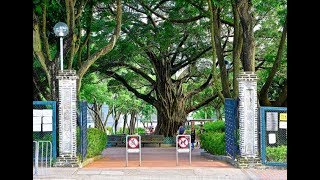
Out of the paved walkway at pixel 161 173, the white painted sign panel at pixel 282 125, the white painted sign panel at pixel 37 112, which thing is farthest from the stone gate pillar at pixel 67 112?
the white painted sign panel at pixel 282 125

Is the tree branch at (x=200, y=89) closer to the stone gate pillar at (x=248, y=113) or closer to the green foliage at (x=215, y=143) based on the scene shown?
the green foliage at (x=215, y=143)

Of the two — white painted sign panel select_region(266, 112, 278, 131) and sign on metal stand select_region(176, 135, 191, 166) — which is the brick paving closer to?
sign on metal stand select_region(176, 135, 191, 166)

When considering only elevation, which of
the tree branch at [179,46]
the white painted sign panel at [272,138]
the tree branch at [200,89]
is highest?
the tree branch at [179,46]

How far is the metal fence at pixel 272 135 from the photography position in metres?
15.0

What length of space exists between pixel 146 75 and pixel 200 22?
6290mm

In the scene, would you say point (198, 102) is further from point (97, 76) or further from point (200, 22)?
point (200, 22)

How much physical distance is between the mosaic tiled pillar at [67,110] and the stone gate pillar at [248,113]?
4546 millimetres

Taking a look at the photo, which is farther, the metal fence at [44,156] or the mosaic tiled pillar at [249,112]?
the mosaic tiled pillar at [249,112]

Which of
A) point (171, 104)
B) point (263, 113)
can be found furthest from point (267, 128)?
point (171, 104)

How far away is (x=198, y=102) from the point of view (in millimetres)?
37844

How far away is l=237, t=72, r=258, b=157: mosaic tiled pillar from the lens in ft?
50.9

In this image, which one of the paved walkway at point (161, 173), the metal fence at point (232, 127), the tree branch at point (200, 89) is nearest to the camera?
the paved walkway at point (161, 173)

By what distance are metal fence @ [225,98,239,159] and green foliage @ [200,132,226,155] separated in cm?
82

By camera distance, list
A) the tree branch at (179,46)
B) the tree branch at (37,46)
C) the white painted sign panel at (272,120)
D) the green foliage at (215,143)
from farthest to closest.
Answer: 1. the tree branch at (179,46)
2. the green foliage at (215,143)
3. the tree branch at (37,46)
4. the white painted sign panel at (272,120)
